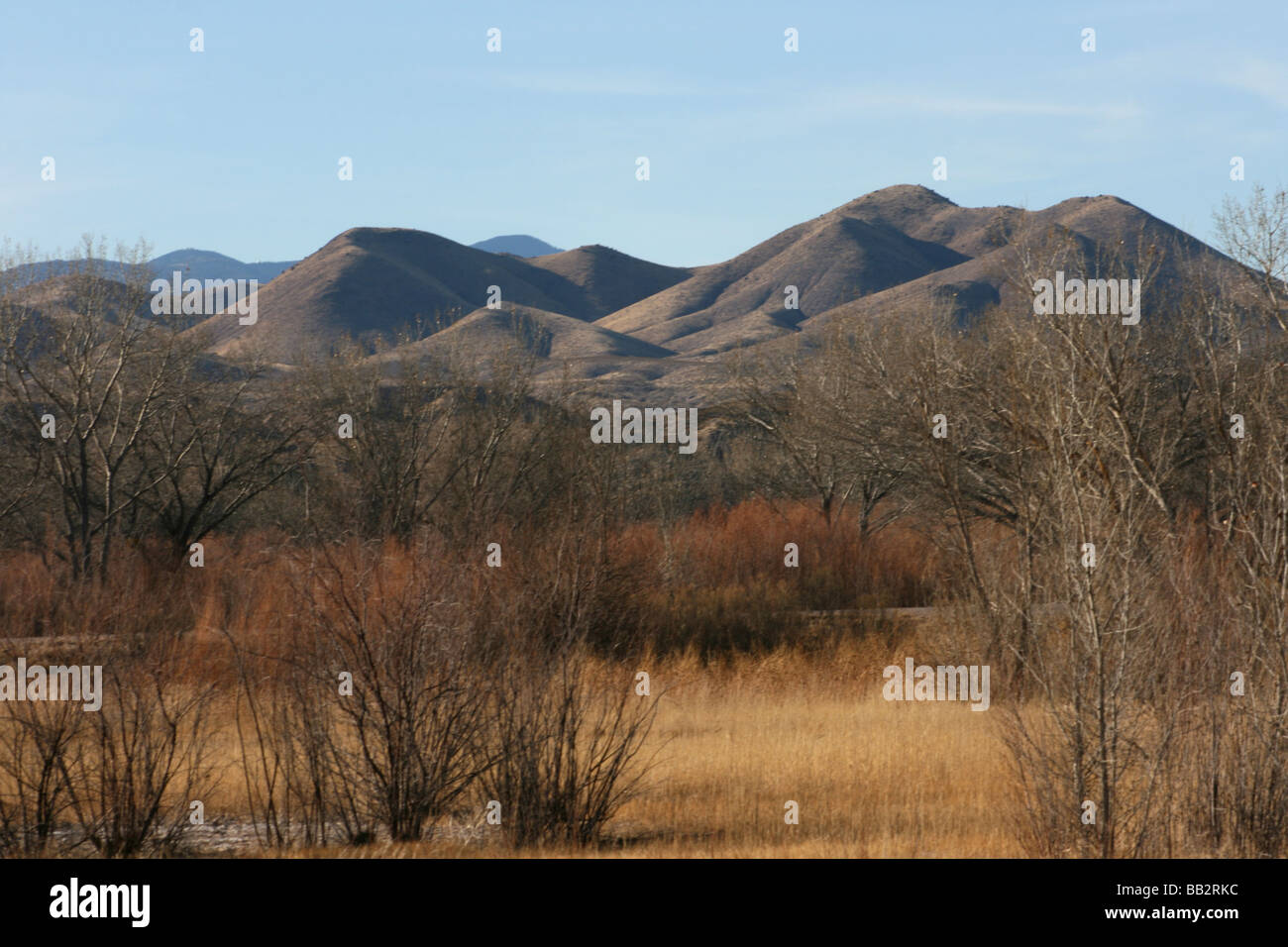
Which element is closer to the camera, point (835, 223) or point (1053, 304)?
point (1053, 304)

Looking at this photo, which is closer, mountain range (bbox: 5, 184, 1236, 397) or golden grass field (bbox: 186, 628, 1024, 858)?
golden grass field (bbox: 186, 628, 1024, 858)

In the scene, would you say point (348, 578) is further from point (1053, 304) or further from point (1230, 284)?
point (1230, 284)

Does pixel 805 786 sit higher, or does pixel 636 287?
pixel 636 287

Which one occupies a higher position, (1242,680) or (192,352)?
→ (192,352)

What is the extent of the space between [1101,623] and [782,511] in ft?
78.8

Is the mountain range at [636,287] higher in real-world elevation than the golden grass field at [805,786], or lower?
higher

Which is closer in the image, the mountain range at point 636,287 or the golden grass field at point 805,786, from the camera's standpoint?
the golden grass field at point 805,786

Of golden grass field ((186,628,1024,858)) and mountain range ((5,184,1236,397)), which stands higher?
mountain range ((5,184,1236,397))

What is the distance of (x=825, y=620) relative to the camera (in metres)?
23.5

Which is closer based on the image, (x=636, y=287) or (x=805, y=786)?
(x=805, y=786)

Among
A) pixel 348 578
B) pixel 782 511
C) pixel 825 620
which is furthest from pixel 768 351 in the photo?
pixel 348 578
